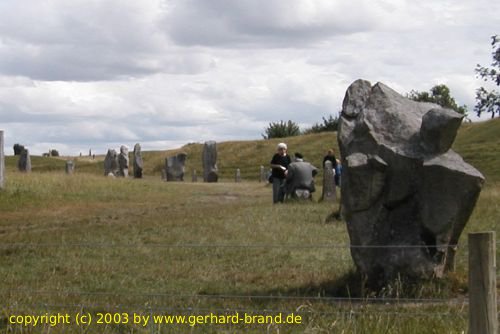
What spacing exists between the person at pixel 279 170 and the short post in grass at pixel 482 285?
2006 centimetres

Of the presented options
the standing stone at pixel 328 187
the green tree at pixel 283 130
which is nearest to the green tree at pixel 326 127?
the green tree at pixel 283 130

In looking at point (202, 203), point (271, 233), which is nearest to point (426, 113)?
point (271, 233)

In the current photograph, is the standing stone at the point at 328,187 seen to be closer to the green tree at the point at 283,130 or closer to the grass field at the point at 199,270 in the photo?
the grass field at the point at 199,270

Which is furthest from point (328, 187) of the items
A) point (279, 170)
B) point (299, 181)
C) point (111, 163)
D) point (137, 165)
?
point (111, 163)

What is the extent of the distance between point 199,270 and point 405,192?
341 cm

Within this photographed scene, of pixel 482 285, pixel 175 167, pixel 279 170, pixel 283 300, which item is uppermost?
pixel 175 167

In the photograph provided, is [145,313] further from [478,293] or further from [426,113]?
[426,113]

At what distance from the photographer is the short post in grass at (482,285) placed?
682 cm

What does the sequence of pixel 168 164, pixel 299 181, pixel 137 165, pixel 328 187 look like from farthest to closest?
pixel 137 165 → pixel 168 164 → pixel 328 187 → pixel 299 181

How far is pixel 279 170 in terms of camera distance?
89.2 feet

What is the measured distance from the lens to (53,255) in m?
15.2

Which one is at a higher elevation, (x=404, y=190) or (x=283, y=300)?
(x=404, y=190)

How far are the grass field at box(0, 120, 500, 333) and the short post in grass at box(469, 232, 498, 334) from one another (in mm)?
1252

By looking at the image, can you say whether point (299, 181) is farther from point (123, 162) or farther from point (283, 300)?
point (123, 162)
